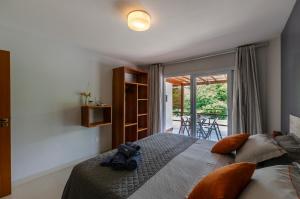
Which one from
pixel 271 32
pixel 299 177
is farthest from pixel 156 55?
pixel 299 177

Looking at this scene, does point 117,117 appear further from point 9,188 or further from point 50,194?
point 9,188

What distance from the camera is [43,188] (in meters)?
2.12

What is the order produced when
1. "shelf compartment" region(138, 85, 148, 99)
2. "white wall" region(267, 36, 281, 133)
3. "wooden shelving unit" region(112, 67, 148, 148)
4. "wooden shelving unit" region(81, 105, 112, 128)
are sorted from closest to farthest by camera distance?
"white wall" region(267, 36, 281, 133) < "wooden shelving unit" region(81, 105, 112, 128) < "wooden shelving unit" region(112, 67, 148, 148) < "shelf compartment" region(138, 85, 148, 99)

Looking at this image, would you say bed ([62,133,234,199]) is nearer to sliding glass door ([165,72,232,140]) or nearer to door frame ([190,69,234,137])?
door frame ([190,69,234,137])

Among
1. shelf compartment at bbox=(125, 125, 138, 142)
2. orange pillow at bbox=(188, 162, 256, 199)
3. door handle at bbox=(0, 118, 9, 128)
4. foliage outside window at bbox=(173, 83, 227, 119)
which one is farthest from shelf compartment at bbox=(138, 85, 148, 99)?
orange pillow at bbox=(188, 162, 256, 199)

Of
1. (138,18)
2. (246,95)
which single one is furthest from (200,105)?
(138,18)

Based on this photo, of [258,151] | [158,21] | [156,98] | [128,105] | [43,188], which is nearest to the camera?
[258,151]

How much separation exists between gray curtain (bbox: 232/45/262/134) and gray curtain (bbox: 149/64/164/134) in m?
1.73

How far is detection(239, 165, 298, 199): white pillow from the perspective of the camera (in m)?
0.71

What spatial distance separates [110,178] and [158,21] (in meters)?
1.88

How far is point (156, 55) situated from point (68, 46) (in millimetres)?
1795

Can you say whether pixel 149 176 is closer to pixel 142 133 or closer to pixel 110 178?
pixel 110 178

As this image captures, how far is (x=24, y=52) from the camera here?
2.30m

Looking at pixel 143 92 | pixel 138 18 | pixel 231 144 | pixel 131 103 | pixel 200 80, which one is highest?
pixel 138 18
